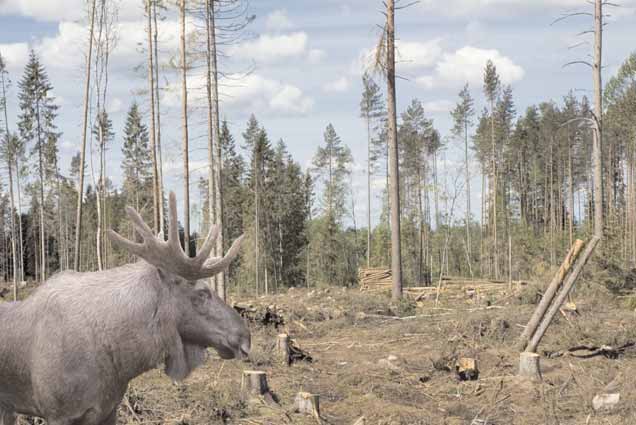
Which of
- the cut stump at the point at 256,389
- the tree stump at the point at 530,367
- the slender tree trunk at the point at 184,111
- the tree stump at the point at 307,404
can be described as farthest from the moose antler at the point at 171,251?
the slender tree trunk at the point at 184,111

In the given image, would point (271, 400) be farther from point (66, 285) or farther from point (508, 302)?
point (508, 302)

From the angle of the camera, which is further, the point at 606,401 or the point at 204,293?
the point at 606,401

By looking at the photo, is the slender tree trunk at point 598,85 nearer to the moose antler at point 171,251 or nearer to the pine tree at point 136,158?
the moose antler at point 171,251

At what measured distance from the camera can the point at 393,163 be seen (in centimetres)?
2227

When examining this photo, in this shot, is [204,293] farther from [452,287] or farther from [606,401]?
[452,287]

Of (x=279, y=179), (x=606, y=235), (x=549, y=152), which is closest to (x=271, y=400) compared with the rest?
(x=606, y=235)

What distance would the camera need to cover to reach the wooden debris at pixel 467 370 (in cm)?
1123

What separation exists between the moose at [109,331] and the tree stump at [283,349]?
331 inches

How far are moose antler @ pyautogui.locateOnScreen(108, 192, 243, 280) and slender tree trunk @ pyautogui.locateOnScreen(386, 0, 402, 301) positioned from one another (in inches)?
710

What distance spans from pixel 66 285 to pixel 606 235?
20.7m

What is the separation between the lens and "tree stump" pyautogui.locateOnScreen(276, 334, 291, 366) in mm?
12750

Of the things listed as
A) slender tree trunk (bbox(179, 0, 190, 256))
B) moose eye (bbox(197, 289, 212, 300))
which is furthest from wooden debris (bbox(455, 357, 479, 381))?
slender tree trunk (bbox(179, 0, 190, 256))

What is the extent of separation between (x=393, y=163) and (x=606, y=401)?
540 inches

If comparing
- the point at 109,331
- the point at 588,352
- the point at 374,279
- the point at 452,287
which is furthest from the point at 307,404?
the point at 374,279
